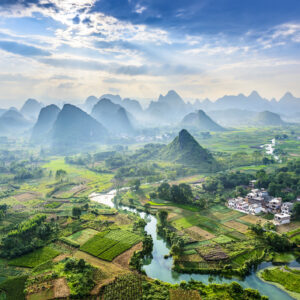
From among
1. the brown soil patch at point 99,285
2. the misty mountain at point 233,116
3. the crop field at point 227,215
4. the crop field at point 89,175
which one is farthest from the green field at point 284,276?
the misty mountain at point 233,116

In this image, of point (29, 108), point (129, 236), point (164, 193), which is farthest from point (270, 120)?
point (29, 108)

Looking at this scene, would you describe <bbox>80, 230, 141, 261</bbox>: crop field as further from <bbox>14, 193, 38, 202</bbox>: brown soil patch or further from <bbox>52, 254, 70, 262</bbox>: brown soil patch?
<bbox>14, 193, 38, 202</bbox>: brown soil patch

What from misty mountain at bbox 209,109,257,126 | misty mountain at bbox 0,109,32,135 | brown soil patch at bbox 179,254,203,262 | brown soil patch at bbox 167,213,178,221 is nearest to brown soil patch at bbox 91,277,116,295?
brown soil patch at bbox 179,254,203,262

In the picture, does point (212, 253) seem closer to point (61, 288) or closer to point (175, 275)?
point (175, 275)

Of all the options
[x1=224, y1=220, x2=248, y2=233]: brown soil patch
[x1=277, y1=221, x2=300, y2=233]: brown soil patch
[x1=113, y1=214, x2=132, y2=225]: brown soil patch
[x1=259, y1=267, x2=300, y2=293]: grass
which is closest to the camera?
[x1=259, y1=267, x2=300, y2=293]: grass

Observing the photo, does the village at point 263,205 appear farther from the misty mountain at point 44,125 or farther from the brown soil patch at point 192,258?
the misty mountain at point 44,125
